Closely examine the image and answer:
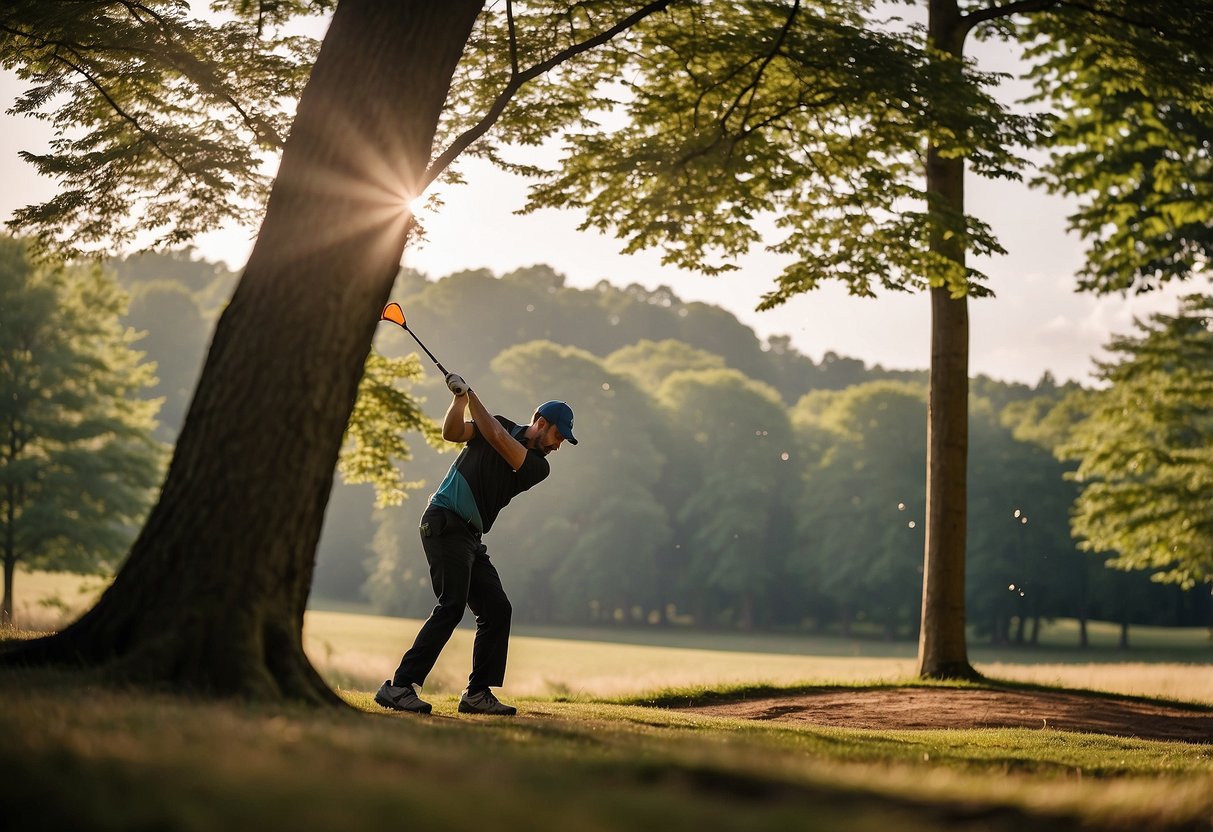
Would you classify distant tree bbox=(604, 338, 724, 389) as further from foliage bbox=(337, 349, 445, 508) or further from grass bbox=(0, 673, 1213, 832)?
Result: grass bbox=(0, 673, 1213, 832)

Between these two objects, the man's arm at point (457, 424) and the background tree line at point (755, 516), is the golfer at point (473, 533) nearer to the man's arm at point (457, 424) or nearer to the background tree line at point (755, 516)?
the man's arm at point (457, 424)

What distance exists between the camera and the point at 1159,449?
918 inches

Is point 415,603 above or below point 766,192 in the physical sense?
below

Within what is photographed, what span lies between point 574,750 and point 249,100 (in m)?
9.26

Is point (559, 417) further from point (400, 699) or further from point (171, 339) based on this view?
point (171, 339)

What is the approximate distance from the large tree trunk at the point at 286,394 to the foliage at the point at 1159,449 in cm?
2041

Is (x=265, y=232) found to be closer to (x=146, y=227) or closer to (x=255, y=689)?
(x=255, y=689)

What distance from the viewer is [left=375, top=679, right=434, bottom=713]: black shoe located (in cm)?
770

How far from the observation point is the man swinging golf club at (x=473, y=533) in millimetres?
7805

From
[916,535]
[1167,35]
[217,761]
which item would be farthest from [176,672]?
[916,535]

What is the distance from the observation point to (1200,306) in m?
23.9

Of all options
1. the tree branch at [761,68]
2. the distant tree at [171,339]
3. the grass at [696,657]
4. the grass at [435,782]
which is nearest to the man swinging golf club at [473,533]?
the grass at [435,782]

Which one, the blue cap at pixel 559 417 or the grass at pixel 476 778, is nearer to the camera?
the grass at pixel 476 778

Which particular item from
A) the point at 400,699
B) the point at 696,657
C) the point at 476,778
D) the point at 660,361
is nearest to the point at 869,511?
the point at 660,361
